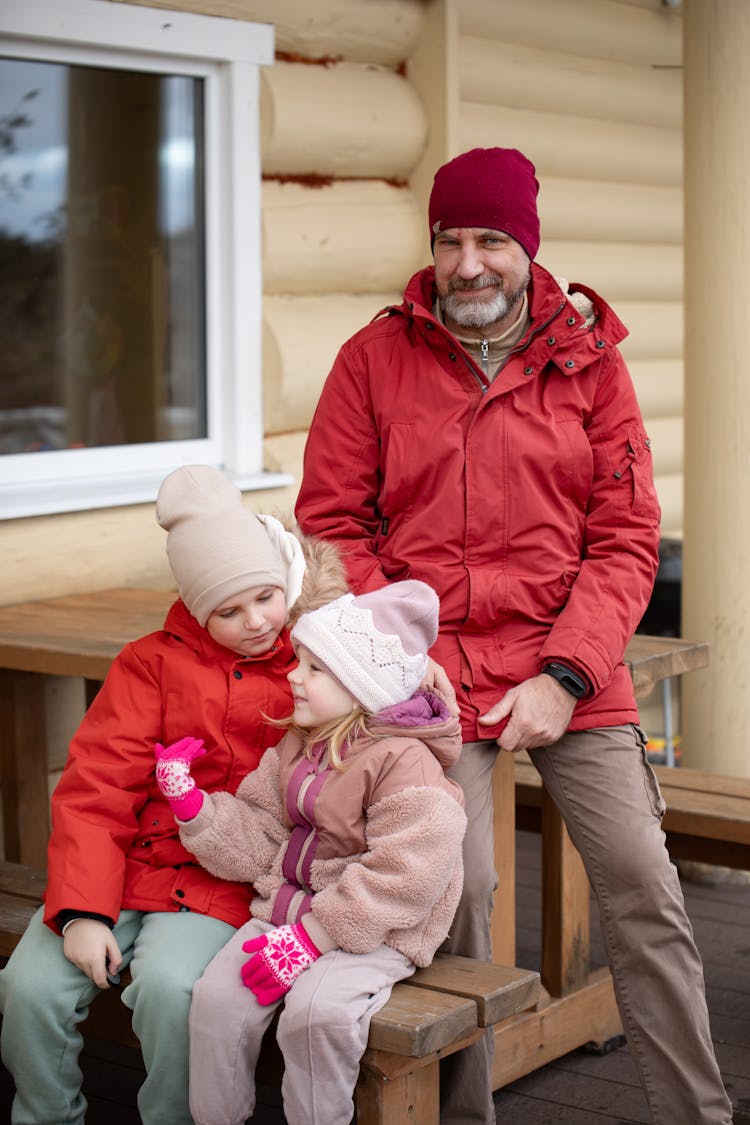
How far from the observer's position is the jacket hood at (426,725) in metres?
2.65

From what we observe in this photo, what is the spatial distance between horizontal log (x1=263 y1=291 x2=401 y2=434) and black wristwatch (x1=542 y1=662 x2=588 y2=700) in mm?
2112

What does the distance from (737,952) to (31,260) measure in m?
2.77

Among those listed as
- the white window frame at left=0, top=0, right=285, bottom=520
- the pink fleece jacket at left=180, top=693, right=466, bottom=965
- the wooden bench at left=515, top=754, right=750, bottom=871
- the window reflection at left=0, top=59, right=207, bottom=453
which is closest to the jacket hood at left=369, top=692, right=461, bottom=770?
the pink fleece jacket at left=180, top=693, right=466, bottom=965

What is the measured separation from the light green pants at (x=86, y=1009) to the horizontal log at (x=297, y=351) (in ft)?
7.61

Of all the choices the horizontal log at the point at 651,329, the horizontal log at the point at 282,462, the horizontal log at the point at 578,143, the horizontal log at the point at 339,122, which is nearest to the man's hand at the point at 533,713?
the horizontal log at the point at 282,462

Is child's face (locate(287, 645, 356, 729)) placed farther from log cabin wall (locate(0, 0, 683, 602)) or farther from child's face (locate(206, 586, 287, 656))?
log cabin wall (locate(0, 0, 683, 602))

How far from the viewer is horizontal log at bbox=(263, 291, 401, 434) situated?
4828 millimetres

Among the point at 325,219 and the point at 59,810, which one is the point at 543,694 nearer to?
the point at 59,810

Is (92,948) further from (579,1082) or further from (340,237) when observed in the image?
(340,237)

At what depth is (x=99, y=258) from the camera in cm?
471

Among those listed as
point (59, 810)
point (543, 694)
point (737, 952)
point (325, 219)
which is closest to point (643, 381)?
point (325, 219)

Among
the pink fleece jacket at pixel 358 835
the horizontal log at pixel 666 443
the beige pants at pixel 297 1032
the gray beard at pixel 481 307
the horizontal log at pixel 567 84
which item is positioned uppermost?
the horizontal log at pixel 567 84

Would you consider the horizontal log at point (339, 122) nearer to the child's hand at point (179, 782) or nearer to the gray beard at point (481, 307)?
the gray beard at point (481, 307)

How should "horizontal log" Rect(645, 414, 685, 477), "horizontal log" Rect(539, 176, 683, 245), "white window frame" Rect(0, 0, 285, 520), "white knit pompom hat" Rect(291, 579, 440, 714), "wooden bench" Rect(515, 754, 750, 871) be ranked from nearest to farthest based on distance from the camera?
"white knit pompom hat" Rect(291, 579, 440, 714)
"wooden bench" Rect(515, 754, 750, 871)
"white window frame" Rect(0, 0, 285, 520)
"horizontal log" Rect(539, 176, 683, 245)
"horizontal log" Rect(645, 414, 685, 477)
